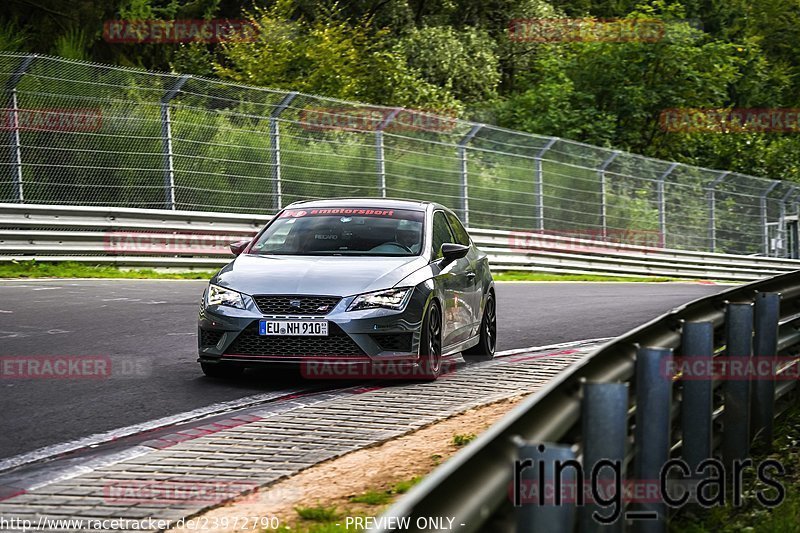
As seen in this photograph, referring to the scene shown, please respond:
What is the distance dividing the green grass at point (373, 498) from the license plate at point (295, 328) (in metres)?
3.31

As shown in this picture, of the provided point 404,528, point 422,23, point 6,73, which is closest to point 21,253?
point 6,73

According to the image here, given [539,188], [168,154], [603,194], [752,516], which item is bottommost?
[752,516]

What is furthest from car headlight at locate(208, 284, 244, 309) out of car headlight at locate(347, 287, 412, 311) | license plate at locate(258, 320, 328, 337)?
car headlight at locate(347, 287, 412, 311)

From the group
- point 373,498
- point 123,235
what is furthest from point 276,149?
point 373,498

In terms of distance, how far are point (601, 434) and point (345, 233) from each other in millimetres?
6878

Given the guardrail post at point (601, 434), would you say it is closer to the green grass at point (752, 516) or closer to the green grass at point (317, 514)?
the green grass at point (752, 516)

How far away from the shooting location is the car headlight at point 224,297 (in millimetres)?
9602

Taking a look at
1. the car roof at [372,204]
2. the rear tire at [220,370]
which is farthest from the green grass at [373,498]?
the car roof at [372,204]

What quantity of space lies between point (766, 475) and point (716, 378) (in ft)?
3.23

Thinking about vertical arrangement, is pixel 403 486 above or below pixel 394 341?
below

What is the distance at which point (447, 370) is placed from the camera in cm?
1098

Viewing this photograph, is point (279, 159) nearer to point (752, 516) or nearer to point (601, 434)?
point (752, 516)

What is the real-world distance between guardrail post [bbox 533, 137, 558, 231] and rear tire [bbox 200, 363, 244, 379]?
19429 millimetres

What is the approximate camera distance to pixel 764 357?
7520mm
